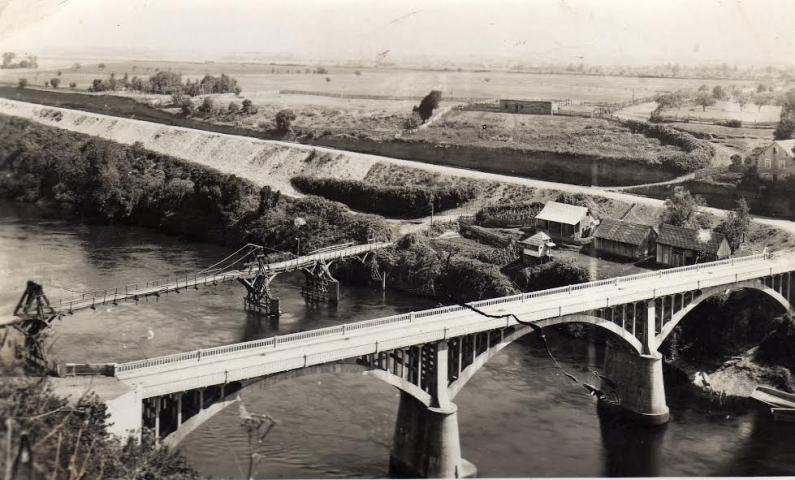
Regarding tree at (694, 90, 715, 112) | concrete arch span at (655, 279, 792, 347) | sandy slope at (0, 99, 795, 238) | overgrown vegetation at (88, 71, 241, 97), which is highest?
overgrown vegetation at (88, 71, 241, 97)

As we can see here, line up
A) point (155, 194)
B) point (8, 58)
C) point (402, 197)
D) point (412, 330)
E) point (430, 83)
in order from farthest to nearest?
1. point (430, 83)
2. point (402, 197)
3. point (155, 194)
4. point (8, 58)
5. point (412, 330)

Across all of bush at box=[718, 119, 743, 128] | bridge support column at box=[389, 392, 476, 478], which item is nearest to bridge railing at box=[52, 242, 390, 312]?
bridge support column at box=[389, 392, 476, 478]

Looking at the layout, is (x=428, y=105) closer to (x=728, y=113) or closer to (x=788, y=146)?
(x=728, y=113)

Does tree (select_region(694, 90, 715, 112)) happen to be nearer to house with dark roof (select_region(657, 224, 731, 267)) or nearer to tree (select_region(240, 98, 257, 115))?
house with dark roof (select_region(657, 224, 731, 267))

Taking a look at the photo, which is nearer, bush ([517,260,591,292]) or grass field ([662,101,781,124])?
bush ([517,260,591,292])

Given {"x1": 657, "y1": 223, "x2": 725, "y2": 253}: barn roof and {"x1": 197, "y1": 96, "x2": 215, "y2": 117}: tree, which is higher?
{"x1": 197, "y1": 96, "x2": 215, "y2": 117}: tree

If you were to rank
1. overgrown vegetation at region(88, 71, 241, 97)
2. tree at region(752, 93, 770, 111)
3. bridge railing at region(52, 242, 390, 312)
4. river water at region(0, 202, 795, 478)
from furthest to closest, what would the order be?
1. overgrown vegetation at region(88, 71, 241, 97)
2. tree at region(752, 93, 770, 111)
3. bridge railing at region(52, 242, 390, 312)
4. river water at region(0, 202, 795, 478)

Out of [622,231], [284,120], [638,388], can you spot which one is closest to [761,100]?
[622,231]
